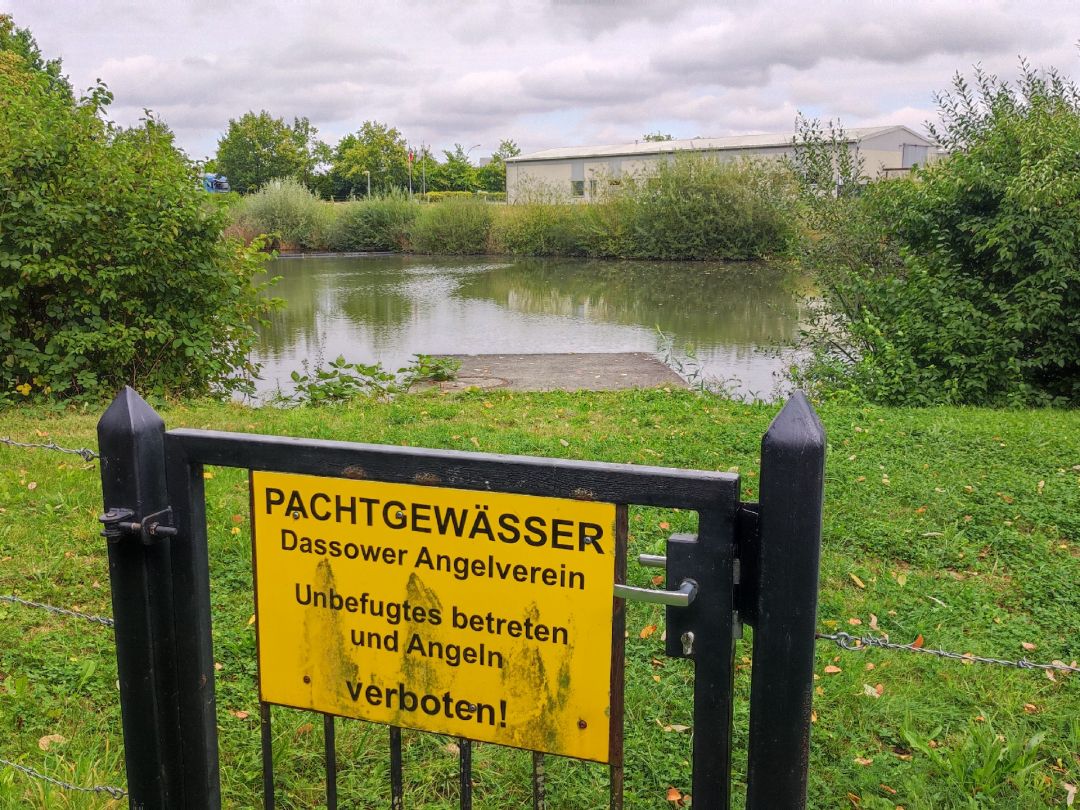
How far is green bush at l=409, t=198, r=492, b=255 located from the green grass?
36.2 metres

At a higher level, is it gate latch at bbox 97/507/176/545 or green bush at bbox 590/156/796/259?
green bush at bbox 590/156/796/259

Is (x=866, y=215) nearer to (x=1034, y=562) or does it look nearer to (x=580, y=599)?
(x=1034, y=562)

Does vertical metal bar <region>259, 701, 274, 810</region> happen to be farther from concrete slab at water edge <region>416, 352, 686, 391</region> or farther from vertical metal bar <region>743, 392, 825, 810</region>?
concrete slab at water edge <region>416, 352, 686, 391</region>

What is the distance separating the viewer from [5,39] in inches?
1111

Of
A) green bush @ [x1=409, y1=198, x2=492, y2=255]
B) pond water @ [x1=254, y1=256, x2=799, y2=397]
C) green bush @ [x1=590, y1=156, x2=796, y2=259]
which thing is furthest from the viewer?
green bush @ [x1=409, y1=198, x2=492, y2=255]

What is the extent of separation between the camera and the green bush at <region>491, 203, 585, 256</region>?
1592 inches

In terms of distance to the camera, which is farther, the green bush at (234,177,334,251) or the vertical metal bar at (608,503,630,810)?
the green bush at (234,177,334,251)

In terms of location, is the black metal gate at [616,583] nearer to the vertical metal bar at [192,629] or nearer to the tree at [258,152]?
the vertical metal bar at [192,629]

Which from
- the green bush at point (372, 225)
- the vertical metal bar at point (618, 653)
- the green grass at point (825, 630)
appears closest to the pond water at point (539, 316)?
the green grass at point (825, 630)

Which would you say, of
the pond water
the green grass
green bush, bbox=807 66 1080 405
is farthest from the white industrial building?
the green grass

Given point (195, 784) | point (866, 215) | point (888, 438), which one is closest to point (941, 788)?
point (195, 784)

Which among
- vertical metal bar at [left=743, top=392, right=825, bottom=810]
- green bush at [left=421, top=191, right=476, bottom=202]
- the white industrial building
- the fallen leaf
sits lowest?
the fallen leaf

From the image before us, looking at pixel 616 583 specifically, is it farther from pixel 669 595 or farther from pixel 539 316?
pixel 539 316

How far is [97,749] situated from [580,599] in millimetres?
2264
